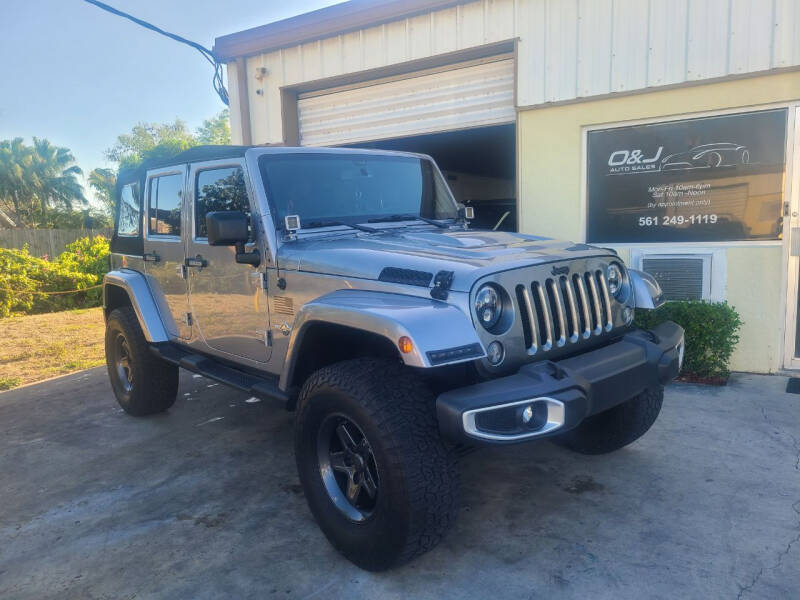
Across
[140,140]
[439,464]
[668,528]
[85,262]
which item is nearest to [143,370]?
[439,464]

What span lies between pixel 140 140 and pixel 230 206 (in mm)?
52183

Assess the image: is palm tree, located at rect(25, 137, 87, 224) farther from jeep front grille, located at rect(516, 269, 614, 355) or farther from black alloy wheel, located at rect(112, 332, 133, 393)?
jeep front grille, located at rect(516, 269, 614, 355)

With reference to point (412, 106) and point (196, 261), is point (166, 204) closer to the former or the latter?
point (196, 261)

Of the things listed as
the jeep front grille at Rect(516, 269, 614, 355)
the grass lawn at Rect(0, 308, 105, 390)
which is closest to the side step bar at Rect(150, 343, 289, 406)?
the jeep front grille at Rect(516, 269, 614, 355)

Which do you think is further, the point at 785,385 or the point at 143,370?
the point at 785,385

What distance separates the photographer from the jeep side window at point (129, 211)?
15.3ft

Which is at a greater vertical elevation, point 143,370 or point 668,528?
point 143,370

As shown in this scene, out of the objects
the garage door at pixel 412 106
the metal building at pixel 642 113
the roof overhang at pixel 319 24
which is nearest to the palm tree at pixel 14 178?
the roof overhang at pixel 319 24

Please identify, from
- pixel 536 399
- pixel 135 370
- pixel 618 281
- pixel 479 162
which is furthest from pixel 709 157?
pixel 479 162

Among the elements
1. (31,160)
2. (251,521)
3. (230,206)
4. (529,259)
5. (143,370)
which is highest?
(31,160)

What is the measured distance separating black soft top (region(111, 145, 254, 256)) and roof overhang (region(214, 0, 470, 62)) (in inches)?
141

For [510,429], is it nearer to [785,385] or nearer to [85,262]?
[785,385]

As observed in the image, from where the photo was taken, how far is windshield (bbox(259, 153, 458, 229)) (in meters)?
3.33

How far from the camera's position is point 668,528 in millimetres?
2832
